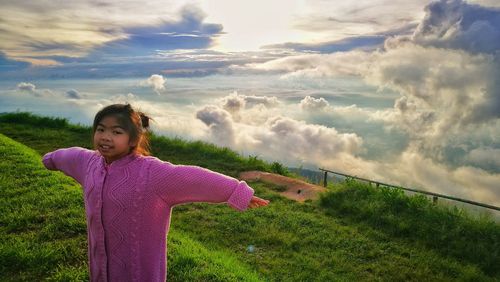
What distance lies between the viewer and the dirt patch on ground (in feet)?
40.3

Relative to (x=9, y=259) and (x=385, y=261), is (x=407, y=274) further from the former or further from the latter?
(x=9, y=259)

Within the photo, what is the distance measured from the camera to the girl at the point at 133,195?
318 centimetres

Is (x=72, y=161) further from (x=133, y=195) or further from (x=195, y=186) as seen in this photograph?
(x=195, y=186)

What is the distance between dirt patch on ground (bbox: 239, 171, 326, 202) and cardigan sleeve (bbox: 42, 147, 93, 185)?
8389 mm

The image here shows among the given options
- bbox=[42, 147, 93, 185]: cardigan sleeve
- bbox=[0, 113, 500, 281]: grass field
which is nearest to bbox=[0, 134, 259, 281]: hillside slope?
bbox=[0, 113, 500, 281]: grass field

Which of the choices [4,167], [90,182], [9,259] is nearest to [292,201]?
[4,167]

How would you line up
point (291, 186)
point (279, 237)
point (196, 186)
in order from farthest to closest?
point (291, 186) < point (279, 237) < point (196, 186)

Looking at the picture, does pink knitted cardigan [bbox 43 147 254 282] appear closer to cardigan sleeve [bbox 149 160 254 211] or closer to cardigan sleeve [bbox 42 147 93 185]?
cardigan sleeve [bbox 149 160 254 211]

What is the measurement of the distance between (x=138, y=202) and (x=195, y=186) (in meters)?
0.41

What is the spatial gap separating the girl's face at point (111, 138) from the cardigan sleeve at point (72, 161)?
1.91 feet

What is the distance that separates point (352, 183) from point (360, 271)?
4181 mm

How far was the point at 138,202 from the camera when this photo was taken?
10.6ft

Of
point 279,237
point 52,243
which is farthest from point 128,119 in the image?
point 279,237

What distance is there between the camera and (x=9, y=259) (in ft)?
17.6
